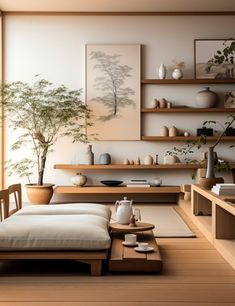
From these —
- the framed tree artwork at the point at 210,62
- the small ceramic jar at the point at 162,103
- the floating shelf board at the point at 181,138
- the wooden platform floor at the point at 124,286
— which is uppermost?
the framed tree artwork at the point at 210,62

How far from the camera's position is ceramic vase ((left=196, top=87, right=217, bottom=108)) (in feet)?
23.8

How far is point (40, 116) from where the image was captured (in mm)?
6859

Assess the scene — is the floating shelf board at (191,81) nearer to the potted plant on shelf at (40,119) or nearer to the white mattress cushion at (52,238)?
the potted plant on shelf at (40,119)

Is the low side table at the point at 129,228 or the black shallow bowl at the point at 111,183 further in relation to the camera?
the black shallow bowl at the point at 111,183

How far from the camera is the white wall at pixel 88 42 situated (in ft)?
24.3

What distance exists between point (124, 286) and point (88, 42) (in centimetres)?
517

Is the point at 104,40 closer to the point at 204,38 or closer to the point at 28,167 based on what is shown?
the point at 204,38

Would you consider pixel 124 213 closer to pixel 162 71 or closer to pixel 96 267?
pixel 96 267

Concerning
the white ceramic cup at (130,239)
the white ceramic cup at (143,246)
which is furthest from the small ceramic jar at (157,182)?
the white ceramic cup at (143,246)

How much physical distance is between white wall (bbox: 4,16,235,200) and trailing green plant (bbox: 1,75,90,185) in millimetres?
179

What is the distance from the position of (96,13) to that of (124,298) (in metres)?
5.57

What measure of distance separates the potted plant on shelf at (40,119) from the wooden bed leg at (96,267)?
3.67 meters

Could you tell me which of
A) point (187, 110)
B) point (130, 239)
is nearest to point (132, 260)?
point (130, 239)

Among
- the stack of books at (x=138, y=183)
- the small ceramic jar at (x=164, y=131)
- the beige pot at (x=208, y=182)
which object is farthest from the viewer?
the small ceramic jar at (x=164, y=131)
